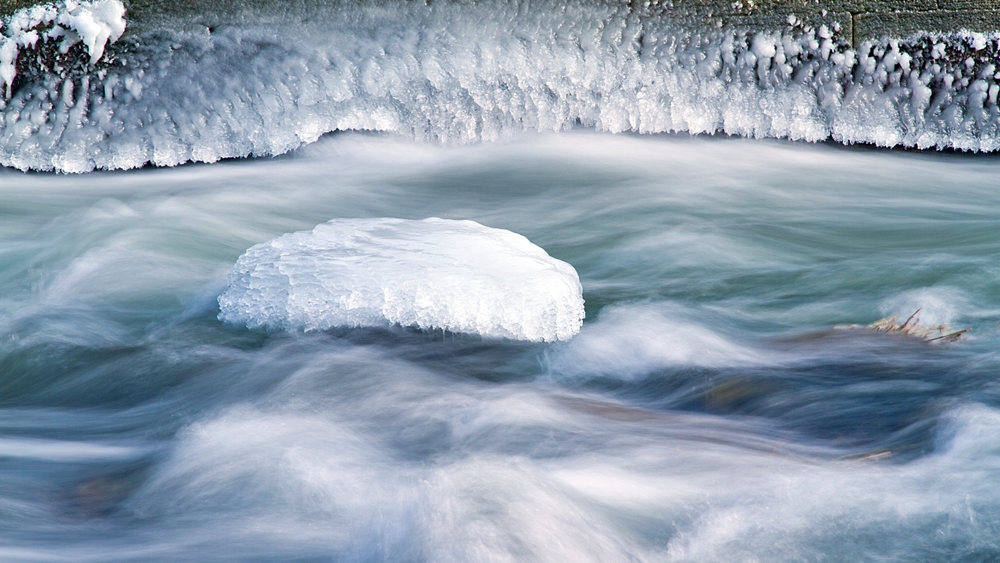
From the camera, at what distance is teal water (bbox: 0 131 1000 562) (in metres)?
1.72

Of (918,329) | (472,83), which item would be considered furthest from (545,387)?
(472,83)

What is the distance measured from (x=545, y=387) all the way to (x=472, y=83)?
2.33 meters

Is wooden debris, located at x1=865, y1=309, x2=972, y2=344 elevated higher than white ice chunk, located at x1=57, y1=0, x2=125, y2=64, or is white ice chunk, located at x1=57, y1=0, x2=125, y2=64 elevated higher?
white ice chunk, located at x1=57, y1=0, x2=125, y2=64

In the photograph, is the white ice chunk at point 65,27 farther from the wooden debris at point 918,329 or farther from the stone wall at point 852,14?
the wooden debris at point 918,329

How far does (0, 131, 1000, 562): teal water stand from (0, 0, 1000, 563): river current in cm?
1

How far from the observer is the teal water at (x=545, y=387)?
172cm

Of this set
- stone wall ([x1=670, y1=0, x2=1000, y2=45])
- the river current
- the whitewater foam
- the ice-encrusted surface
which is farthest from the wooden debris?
stone wall ([x1=670, y1=0, x2=1000, y2=45])

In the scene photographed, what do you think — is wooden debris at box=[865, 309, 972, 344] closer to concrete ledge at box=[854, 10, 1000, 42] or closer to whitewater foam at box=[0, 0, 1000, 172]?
whitewater foam at box=[0, 0, 1000, 172]

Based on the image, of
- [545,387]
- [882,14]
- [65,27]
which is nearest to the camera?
[545,387]

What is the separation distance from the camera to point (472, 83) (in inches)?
169

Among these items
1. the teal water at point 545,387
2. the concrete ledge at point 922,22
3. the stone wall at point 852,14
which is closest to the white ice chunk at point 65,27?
the teal water at point 545,387

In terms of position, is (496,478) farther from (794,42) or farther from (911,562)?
(794,42)

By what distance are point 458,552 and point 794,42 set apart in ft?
11.9

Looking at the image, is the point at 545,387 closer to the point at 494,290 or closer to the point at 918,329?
the point at 494,290
